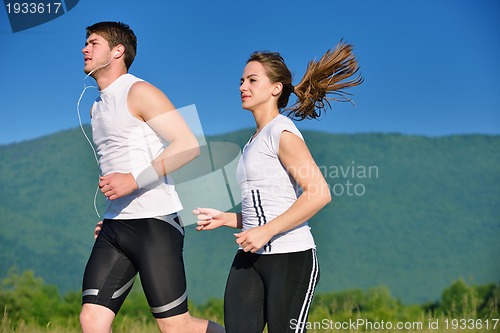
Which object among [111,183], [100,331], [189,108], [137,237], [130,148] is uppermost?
[189,108]

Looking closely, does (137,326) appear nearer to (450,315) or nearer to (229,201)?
(229,201)

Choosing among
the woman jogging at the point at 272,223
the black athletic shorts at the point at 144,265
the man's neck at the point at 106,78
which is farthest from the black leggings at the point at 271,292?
the man's neck at the point at 106,78

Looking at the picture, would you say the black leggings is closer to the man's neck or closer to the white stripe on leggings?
the white stripe on leggings

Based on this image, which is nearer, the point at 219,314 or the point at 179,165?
the point at 179,165

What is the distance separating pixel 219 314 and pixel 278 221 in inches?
220

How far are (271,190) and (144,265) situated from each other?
0.83 metres

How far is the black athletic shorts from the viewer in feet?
10.3

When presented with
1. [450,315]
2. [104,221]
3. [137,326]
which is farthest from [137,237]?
[450,315]

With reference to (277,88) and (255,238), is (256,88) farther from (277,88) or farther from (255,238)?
(255,238)

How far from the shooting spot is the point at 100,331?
3.11m

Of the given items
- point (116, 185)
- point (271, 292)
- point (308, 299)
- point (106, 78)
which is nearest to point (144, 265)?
point (116, 185)

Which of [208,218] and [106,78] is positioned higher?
[106,78]

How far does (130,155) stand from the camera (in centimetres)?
317

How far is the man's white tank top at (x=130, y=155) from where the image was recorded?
3.17 m
